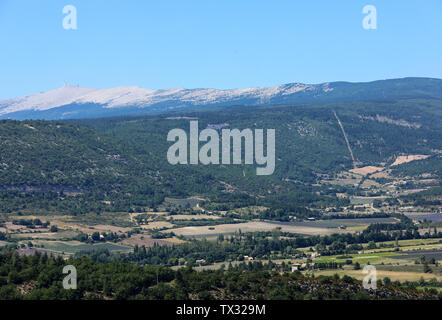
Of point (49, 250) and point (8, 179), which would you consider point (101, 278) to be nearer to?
point (49, 250)

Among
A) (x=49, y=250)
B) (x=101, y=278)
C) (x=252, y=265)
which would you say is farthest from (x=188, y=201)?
(x=101, y=278)

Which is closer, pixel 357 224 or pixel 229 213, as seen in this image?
pixel 357 224

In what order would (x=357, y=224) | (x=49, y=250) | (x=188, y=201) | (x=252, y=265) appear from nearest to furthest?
(x=252, y=265) < (x=49, y=250) < (x=357, y=224) < (x=188, y=201)
